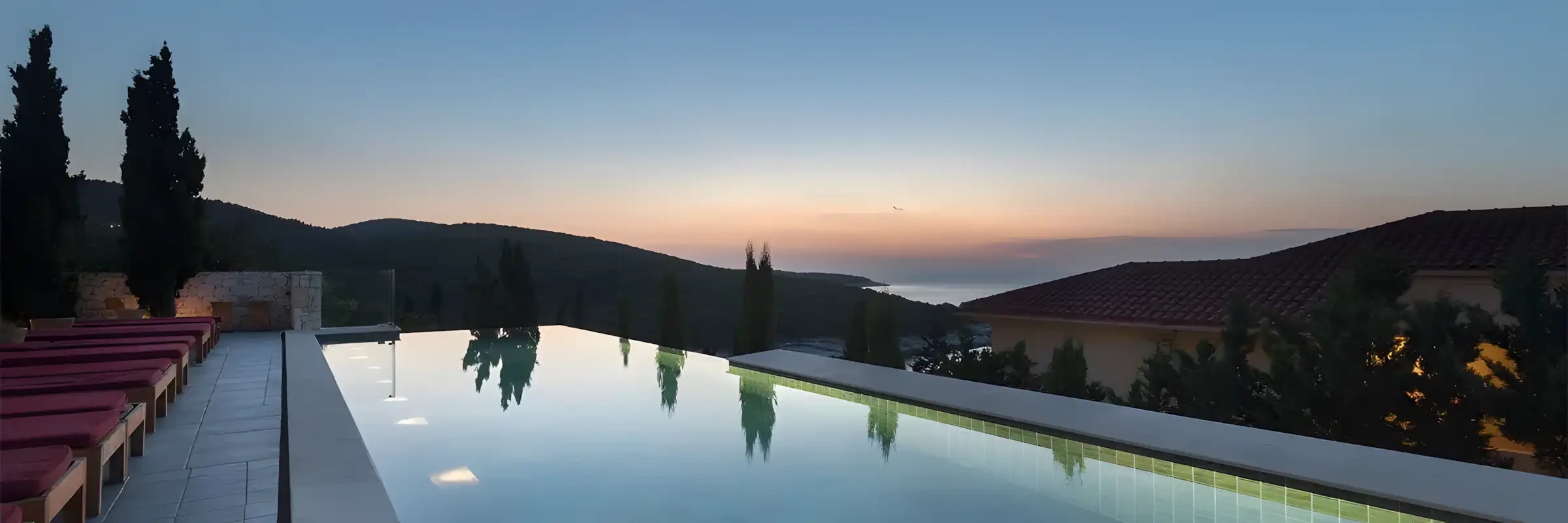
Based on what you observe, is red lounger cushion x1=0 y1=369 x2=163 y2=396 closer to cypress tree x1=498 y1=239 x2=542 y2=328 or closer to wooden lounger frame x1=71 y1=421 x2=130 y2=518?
wooden lounger frame x1=71 y1=421 x2=130 y2=518

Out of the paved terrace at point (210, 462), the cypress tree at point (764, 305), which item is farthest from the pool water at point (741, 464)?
the cypress tree at point (764, 305)

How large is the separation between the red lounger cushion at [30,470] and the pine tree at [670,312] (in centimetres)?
1531

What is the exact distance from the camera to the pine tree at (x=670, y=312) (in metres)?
17.7

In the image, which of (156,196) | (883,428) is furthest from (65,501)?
(156,196)

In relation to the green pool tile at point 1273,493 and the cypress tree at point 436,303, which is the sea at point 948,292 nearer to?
the green pool tile at point 1273,493

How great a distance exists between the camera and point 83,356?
480 cm

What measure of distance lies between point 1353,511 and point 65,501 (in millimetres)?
4651

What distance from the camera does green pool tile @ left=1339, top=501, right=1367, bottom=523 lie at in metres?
3.24

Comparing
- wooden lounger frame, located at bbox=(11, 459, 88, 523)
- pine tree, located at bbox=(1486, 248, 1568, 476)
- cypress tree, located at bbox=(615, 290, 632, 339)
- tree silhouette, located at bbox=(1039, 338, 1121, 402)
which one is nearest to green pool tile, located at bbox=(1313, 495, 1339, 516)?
pine tree, located at bbox=(1486, 248, 1568, 476)

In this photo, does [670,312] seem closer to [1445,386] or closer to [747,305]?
[747,305]

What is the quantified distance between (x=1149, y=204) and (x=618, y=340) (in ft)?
26.0

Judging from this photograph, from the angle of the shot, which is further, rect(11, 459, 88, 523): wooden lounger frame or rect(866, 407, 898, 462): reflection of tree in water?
rect(866, 407, 898, 462): reflection of tree in water

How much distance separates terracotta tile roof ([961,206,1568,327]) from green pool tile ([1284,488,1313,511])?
4.49 m

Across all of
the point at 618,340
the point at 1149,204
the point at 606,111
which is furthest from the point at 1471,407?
the point at 606,111
